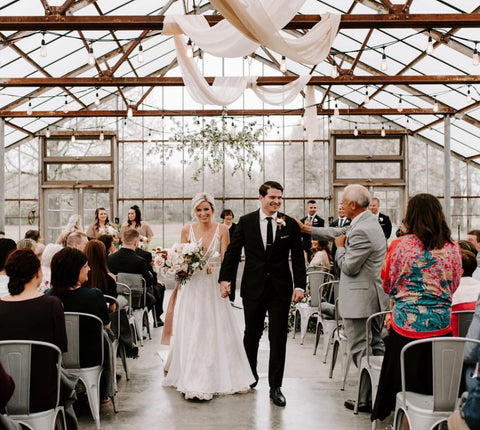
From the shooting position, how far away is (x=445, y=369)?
8.44ft

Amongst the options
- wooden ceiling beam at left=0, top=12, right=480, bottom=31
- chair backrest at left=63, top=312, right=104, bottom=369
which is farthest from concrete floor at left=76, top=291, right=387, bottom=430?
wooden ceiling beam at left=0, top=12, right=480, bottom=31

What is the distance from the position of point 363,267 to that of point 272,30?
191 centimetres

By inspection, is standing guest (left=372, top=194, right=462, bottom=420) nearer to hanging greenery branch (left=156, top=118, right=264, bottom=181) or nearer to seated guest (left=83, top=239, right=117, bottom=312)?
seated guest (left=83, top=239, right=117, bottom=312)

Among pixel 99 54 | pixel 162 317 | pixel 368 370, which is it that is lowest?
pixel 162 317

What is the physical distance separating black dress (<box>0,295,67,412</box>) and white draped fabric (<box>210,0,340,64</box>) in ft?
7.31

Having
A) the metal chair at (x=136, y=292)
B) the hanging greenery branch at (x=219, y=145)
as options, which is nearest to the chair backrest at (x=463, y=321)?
the metal chair at (x=136, y=292)

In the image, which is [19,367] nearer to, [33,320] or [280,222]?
[33,320]

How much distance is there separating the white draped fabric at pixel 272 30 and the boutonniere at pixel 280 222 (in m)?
1.36

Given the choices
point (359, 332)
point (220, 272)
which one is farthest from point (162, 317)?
point (359, 332)

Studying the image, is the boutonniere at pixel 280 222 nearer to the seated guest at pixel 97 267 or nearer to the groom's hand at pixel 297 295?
the groom's hand at pixel 297 295

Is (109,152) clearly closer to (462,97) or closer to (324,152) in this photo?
(324,152)

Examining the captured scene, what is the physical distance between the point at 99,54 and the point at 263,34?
7872 millimetres

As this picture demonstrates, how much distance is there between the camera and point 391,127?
46.3 ft

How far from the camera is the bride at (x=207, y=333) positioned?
440 centimetres
